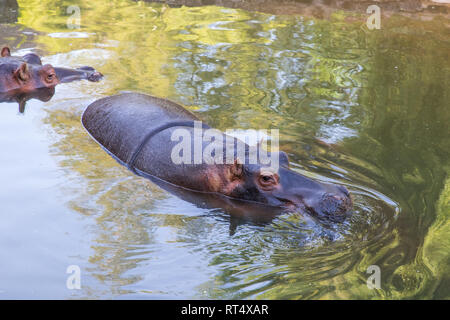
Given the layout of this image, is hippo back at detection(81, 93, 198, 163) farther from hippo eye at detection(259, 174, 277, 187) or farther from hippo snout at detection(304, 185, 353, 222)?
hippo snout at detection(304, 185, 353, 222)

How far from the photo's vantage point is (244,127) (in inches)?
256

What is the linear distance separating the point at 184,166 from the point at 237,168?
630 millimetres

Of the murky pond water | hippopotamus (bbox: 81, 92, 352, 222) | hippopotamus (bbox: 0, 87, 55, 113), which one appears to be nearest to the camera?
the murky pond water

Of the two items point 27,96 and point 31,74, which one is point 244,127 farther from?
point 31,74

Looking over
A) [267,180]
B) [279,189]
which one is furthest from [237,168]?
[279,189]

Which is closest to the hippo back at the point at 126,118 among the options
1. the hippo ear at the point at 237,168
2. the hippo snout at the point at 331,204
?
the hippo ear at the point at 237,168

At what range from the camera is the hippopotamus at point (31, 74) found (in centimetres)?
794

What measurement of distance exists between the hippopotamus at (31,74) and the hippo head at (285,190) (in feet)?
12.8

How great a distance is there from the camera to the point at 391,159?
569cm

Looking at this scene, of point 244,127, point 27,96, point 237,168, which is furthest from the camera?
point 27,96

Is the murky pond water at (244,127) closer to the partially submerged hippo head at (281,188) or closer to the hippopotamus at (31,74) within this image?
the partially submerged hippo head at (281,188)

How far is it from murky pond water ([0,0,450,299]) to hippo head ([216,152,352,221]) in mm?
131

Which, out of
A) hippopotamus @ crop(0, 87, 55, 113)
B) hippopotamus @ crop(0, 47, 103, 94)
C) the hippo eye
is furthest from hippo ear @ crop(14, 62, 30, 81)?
the hippo eye

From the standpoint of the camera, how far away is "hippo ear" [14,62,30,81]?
7926 millimetres
